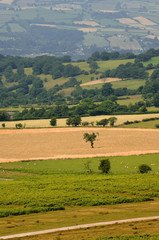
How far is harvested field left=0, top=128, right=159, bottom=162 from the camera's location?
105 m

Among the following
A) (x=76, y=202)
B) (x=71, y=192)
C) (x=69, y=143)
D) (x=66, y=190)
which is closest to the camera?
(x=76, y=202)

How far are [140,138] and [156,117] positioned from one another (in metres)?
33.7

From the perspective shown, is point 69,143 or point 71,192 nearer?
point 71,192

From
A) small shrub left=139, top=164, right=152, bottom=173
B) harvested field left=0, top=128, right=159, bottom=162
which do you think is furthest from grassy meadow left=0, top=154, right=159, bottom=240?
harvested field left=0, top=128, right=159, bottom=162

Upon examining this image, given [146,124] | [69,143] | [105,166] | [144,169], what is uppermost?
[146,124]

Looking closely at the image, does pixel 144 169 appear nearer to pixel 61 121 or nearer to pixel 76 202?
pixel 76 202

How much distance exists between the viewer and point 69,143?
116688 millimetres

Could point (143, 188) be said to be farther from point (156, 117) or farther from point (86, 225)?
point (156, 117)

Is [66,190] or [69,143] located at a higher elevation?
[69,143]

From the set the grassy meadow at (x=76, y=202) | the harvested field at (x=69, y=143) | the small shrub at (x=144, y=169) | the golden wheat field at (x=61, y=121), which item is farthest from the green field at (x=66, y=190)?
the golden wheat field at (x=61, y=121)

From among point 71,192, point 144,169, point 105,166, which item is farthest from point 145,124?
point 71,192

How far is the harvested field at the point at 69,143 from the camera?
105 meters

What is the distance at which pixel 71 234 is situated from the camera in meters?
46.8

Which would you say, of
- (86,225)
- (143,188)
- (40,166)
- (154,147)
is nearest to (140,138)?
(154,147)
